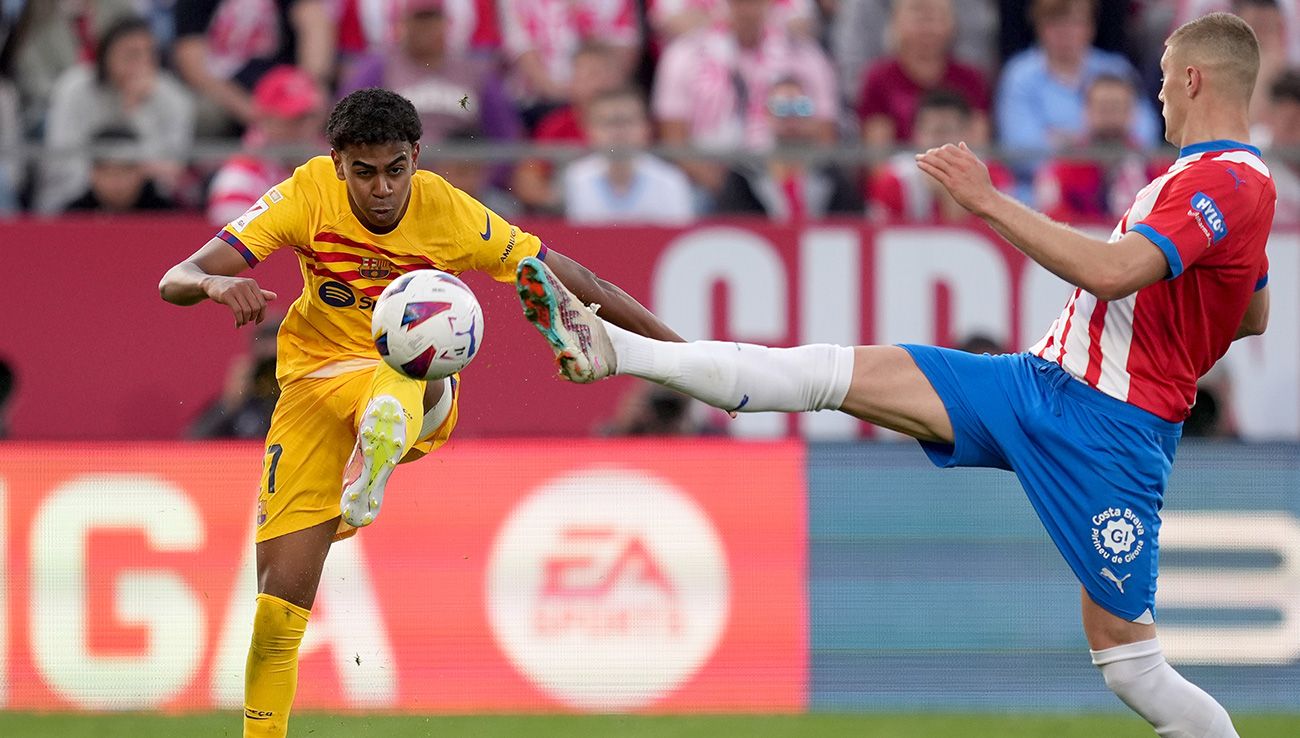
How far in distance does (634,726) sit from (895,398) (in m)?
3.20

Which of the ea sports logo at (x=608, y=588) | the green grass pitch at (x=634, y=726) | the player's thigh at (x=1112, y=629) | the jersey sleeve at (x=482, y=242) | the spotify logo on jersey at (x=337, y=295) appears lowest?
the green grass pitch at (x=634, y=726)

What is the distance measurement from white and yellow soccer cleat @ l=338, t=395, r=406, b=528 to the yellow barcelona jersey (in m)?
0.53

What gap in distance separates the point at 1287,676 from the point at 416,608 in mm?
4130

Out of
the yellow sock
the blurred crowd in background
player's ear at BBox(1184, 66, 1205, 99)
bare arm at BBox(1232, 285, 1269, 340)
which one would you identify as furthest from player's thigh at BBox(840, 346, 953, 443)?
the blurred crowd in background

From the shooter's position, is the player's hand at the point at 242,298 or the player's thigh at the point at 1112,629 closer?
the player's hand at the point at 242,298

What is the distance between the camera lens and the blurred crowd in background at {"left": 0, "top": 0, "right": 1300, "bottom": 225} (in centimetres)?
1024

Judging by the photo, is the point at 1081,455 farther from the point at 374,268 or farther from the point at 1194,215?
the point at 374,268

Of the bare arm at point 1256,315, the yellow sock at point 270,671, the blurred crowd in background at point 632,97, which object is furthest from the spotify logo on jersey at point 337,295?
the blurred crowd in background at point 632,97

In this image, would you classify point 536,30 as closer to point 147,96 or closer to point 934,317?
point 147,96

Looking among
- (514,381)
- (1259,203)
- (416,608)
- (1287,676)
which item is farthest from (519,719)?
(1259,203)

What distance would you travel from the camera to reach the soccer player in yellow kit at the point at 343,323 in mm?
5918

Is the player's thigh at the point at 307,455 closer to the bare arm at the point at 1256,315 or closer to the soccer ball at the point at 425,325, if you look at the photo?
the soccer ball at the point at 425,325

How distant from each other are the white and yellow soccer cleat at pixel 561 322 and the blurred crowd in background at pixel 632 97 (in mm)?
4378

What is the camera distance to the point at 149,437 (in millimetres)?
10023
